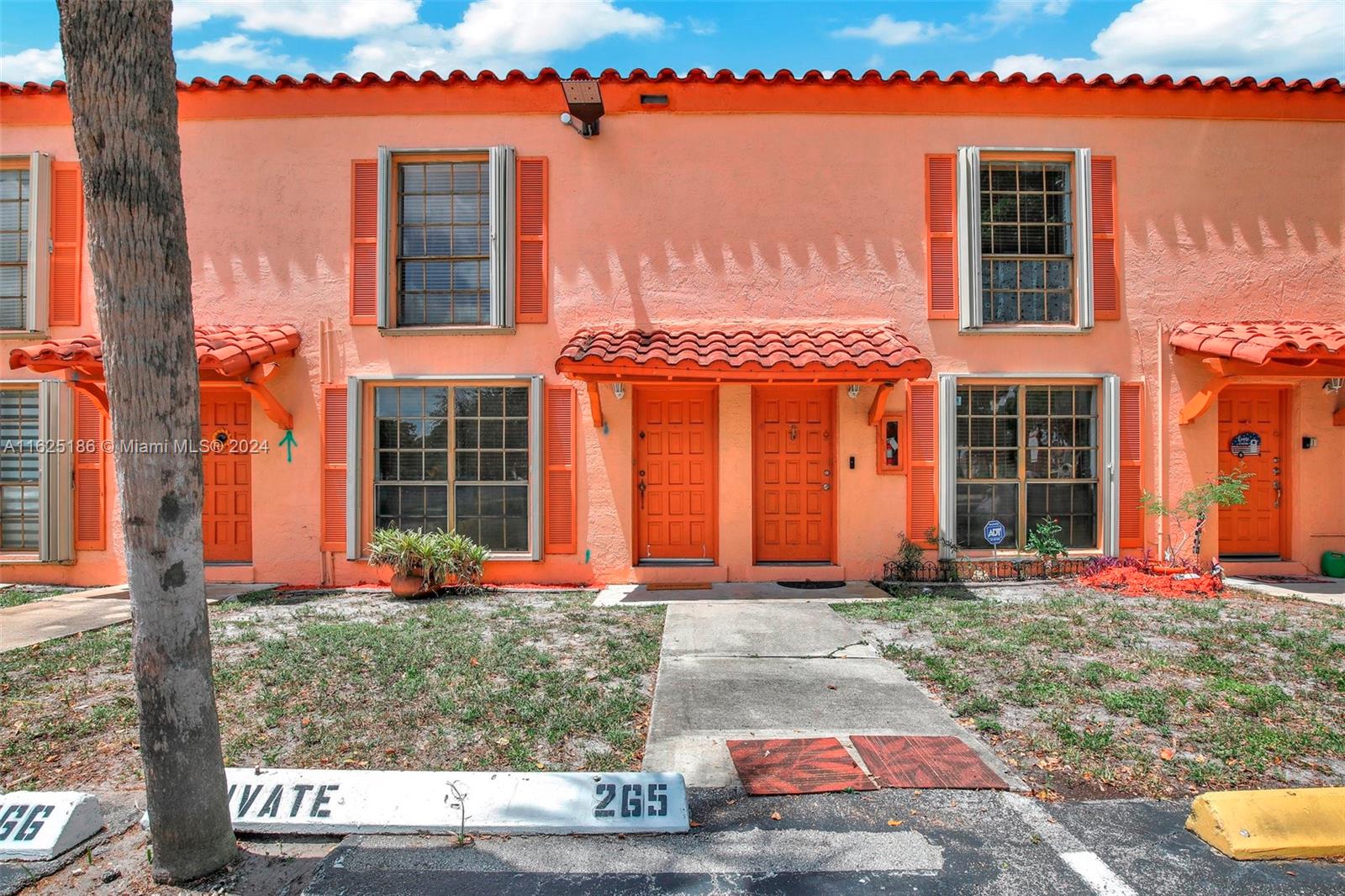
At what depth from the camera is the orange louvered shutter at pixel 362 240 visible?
29.1ft

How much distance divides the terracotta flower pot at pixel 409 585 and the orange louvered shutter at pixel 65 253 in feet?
17.2

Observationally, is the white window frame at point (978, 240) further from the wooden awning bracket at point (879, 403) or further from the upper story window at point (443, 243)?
the upper story window at point (443, 243)

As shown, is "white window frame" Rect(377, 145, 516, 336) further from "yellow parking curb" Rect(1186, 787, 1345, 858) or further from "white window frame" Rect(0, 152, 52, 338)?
"yellow parking curb" Rect(1186, 787, 1345, 858)

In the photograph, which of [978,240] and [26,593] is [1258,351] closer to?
[978,240]

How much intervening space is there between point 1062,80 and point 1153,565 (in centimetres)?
579

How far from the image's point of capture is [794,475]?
9.06 m

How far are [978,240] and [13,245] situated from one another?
11.7m

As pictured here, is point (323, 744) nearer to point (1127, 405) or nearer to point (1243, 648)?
point (1243, 648)

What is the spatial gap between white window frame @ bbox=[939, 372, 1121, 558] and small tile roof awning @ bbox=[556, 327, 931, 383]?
3.39 feet

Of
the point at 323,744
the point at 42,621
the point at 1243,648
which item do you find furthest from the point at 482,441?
the point at 1243,648

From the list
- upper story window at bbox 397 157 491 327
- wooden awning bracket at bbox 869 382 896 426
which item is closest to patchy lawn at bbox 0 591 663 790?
wooden awning bracket at bbox 869 382 896 426

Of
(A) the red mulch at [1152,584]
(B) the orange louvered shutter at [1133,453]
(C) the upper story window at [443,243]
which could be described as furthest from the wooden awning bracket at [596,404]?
(B) the orange louvered shutter at [1133,453]

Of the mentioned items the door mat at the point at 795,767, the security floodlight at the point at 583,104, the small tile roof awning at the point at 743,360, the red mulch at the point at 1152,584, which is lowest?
the door mat at the point at 795,767

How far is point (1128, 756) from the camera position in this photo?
12.9ft
